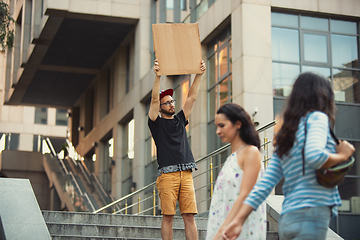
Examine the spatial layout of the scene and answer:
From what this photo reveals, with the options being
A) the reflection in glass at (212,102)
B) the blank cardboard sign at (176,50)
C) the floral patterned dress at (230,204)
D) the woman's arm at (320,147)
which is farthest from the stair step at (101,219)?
the reflection in glass at (212,102)

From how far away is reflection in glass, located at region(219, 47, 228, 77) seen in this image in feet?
55.5

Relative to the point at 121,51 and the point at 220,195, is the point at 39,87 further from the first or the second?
the point at 220,195

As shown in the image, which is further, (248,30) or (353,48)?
(353,48)

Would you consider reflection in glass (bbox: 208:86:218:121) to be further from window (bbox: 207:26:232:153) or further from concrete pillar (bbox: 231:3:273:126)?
concrete pillar (bbox: 231:3:273:126)

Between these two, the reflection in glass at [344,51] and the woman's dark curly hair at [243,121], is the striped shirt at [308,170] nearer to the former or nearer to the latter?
the woman's dark curly hair at [243,121]

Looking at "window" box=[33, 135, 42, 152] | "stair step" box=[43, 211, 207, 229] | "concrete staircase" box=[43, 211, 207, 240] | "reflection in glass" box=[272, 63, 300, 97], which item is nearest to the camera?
"concrete staircase" box=[43, 211, 207, 240]

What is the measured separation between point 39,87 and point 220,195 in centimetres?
3085

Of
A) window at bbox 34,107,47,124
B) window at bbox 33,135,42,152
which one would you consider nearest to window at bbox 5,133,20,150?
window at bbox 33,135,42,152

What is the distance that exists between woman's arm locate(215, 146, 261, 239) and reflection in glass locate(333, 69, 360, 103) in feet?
41.4

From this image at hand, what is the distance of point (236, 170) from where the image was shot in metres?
4.41

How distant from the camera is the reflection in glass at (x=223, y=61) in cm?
1691

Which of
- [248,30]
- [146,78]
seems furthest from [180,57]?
[146,78]

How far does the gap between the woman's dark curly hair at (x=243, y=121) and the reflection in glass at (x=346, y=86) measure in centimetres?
1250

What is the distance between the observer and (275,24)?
16250 mm
